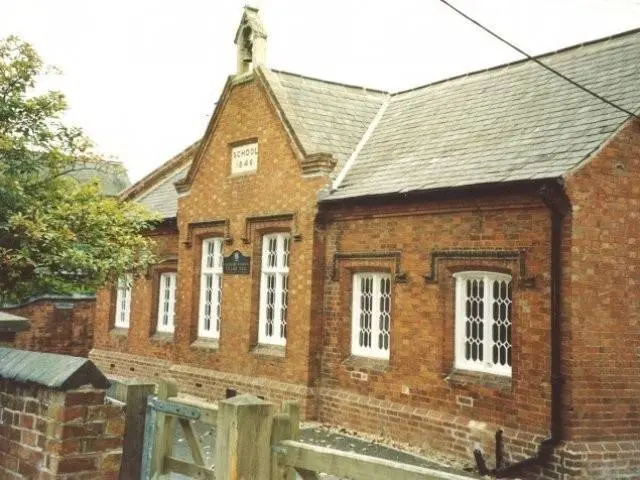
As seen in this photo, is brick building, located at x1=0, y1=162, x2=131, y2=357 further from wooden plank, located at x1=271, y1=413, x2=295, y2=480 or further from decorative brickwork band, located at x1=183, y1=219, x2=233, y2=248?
wooden plank, located at x1=271, y1=413, x2=295, y2=480

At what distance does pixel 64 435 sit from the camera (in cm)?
439

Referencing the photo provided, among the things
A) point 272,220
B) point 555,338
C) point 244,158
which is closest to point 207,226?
point 244,158

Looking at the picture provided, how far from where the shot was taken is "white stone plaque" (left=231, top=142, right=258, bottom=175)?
1550 centimetres

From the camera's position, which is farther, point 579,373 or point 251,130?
point 251,130

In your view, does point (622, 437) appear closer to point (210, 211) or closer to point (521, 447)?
point (521, 447)

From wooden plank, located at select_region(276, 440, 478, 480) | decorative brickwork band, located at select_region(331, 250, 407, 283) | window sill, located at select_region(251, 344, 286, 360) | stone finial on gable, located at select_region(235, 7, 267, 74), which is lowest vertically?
wooden plank, located at select_region(276, 440, 478, 480)

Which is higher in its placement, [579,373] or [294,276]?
[294,276]

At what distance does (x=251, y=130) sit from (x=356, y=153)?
8.06 ft

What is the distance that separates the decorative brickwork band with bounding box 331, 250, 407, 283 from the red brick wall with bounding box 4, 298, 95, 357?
38.2ft

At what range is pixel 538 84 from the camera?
13398 millimetres

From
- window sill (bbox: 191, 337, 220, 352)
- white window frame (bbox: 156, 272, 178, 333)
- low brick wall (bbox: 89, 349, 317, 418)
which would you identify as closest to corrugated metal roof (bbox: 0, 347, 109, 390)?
low brick wall (bbox: 89, 349, 317, 418)

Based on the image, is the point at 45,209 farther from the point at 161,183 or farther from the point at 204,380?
the point at 161,183

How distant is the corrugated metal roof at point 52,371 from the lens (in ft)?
14.4

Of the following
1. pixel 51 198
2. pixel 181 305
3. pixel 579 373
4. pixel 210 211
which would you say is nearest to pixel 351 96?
pixel 210 211
